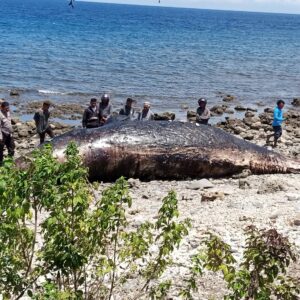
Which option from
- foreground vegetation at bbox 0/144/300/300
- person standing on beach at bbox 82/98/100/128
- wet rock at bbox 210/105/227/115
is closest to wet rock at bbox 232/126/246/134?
wet rock at bbox 210/105/227/115

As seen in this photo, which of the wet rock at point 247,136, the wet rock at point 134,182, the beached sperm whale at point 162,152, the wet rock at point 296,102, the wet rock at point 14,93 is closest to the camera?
the wet rock at point 134,182

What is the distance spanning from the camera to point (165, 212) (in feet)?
18.5

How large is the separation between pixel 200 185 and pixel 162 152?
4.38ft

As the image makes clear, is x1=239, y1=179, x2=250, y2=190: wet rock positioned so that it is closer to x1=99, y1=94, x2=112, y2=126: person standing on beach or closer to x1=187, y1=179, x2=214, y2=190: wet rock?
x1=187, y1=179, x2=214, y2=190: wet rock

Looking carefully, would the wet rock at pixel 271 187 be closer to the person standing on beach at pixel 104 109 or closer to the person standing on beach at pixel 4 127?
the person standing on beach at pixel 104 109

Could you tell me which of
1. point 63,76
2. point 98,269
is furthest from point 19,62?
point 98,269

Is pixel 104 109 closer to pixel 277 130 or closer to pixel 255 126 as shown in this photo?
pixel 277 130

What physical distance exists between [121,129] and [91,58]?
117 ft

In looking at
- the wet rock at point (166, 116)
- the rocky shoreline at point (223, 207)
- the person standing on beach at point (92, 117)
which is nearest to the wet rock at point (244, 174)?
the rocky shoreline at point (223, 207)

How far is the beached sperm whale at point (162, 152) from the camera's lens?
13.9 metres

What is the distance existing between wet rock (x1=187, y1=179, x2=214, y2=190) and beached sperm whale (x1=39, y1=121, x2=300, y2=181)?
0.74 meters

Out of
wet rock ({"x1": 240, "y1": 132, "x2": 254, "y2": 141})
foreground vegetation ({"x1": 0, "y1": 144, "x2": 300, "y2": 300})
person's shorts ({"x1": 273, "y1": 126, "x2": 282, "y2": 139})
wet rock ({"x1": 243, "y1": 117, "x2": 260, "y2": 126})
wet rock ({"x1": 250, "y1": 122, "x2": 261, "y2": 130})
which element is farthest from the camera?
wet rock ({"x1": 243, "y1": 117, "x2": 260, "y2": 126})

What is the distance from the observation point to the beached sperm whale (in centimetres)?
1395

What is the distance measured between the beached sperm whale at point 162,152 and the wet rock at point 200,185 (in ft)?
2.44
